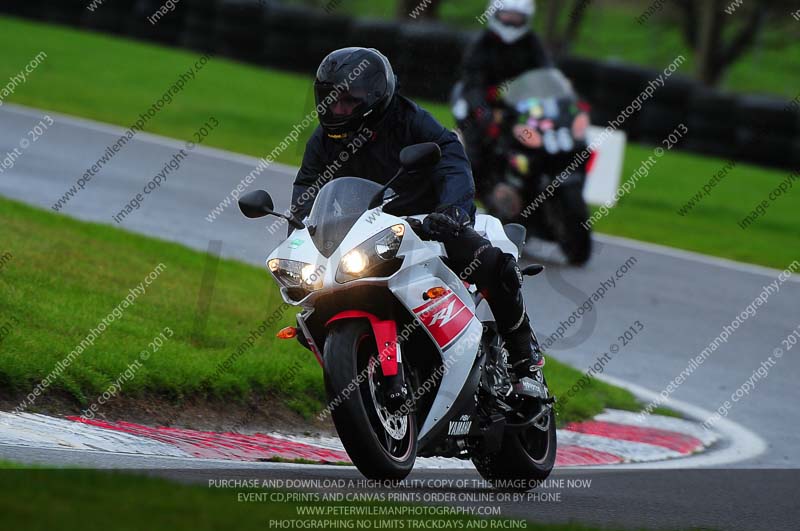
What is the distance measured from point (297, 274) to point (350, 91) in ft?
2.84

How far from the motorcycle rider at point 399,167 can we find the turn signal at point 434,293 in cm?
23

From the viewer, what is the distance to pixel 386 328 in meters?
5.77

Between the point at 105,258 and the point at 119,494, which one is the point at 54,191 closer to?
the point at 105,258

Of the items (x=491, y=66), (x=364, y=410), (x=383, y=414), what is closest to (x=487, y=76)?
(x=491, y=66)

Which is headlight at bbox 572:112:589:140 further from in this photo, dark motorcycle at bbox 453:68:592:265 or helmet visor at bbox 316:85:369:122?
helmet visor at bbox 316:85:369:122

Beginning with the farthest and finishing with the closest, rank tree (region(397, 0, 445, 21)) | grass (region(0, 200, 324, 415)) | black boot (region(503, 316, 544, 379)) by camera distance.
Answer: tree (region(397, 0, 445, 21)) → grass (region(0, 200, 324, 415)) → black boot (region(503, 316, 544, 379))

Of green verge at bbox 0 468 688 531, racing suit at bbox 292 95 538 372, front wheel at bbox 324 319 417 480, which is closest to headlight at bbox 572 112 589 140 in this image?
racing suit at bbox 292 95 538 372

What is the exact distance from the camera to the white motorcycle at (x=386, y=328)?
5.61 m

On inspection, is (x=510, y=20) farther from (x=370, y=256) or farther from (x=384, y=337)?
(x=384, y=337)

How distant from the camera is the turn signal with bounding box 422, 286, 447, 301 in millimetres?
5965

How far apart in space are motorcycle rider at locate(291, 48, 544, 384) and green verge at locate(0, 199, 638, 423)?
1.62 meters

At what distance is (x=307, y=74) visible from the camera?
2681 centimetres

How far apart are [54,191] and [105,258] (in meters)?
3.61

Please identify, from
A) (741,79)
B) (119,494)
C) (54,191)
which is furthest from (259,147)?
(741,79)
